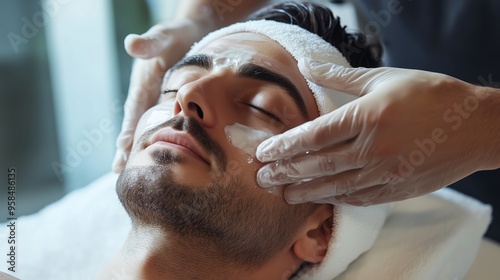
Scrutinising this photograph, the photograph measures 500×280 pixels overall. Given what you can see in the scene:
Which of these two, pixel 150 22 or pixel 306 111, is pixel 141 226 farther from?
pixel 150 22

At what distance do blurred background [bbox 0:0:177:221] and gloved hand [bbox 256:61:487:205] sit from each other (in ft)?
4.19

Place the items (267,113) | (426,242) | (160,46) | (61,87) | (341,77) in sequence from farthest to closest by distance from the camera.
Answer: (61,87) < (160,46) < (426,242) < (267,113) < (341,77)

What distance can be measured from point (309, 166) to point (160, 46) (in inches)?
27.6

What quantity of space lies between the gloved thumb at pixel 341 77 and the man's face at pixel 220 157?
0.37ft

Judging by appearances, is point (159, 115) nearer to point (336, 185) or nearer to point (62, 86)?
point (336, 185)

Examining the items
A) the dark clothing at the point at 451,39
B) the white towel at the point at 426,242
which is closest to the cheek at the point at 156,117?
the white towel at the point at 426,242

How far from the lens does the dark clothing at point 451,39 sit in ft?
5.00

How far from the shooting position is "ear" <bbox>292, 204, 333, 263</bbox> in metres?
1.24

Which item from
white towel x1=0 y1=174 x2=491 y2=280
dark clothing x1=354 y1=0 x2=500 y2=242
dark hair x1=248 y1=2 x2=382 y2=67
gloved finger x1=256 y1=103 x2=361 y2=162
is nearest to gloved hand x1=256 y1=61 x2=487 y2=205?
gloved finger x1=256 y1=103 x2=361 y2=162

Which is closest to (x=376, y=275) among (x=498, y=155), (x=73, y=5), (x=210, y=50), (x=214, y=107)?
(x=498, y=155)

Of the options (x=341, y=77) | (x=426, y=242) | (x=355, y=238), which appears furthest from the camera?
(x=426, y=242)

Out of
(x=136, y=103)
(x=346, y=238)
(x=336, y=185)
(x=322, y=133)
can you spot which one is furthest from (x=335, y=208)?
(x=136, y=103)

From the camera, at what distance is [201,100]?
43.9 inches

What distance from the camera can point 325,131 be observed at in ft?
3.26
